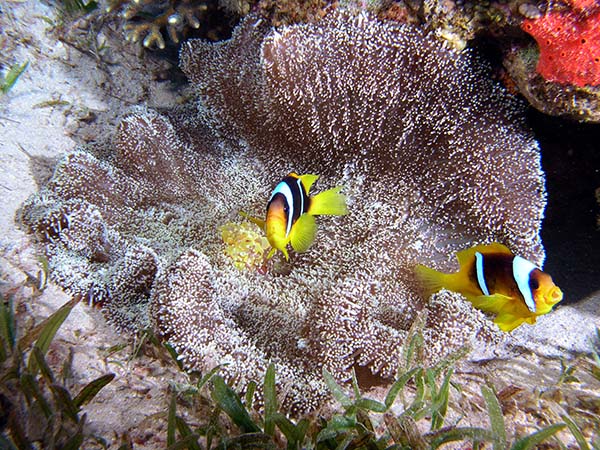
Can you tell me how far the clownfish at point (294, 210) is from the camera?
1.60 metres

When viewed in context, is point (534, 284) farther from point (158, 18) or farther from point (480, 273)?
point (158, 18)

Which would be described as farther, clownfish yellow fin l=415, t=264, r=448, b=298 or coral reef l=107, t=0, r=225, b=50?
coral reef l=107, t=0, r=225, b=50

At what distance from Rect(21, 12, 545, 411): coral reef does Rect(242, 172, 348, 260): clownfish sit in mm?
352

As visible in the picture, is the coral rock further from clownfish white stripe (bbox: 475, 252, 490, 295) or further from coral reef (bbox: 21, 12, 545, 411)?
clownfish white stripe (bbox: 475, 252, 490, 295)

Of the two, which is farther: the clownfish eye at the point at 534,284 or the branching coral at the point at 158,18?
the branching coral at the point at 158,18

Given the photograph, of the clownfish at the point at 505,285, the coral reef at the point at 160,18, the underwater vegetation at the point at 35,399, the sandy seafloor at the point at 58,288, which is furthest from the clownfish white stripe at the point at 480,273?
the coral reef at the point at 160,18

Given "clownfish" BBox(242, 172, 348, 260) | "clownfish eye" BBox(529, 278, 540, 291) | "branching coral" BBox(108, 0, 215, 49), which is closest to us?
"clownfish eye" BBox(529, 278, 540, 291)

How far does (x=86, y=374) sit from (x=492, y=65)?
2.36m

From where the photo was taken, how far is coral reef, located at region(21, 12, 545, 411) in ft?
6.10

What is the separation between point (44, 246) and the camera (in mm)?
2178

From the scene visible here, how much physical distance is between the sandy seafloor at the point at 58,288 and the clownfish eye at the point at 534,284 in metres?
0.79

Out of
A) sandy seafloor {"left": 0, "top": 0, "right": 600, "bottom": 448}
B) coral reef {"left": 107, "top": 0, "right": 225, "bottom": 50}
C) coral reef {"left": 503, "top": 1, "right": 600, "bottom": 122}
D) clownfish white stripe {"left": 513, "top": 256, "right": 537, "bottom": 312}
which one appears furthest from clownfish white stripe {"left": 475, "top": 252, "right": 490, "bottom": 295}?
coral reef {"left": 107, "top": 0, "right": 225, "bottom": 50}

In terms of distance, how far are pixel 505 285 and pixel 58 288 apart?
2070 millimetres

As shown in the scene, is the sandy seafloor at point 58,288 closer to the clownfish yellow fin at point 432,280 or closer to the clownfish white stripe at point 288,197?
the clownfish yellow fin at point 432,280
